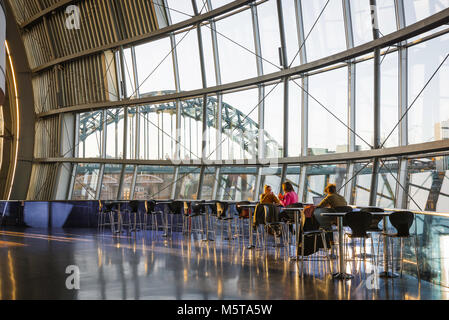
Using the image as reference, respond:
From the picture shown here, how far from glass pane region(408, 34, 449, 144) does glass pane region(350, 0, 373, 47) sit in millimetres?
1137

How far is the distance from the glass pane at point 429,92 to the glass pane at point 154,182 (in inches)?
300

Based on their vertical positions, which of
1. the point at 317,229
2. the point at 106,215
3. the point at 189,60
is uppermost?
the point at 189,60

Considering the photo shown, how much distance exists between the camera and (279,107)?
1097cm

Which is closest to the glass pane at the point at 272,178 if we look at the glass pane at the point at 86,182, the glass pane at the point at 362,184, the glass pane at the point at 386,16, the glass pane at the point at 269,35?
the glass pane at the point at 362,184

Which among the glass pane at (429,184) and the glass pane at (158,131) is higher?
the glass pane at (158,131)

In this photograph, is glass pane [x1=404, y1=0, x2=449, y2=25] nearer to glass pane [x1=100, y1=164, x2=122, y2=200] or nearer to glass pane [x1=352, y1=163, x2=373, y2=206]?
glass pane [x1=352, y1=163, x2=373, y2=206]

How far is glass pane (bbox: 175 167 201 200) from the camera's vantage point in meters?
13.0

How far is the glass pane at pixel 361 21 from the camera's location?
28.8ft

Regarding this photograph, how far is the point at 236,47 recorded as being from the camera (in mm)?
11969

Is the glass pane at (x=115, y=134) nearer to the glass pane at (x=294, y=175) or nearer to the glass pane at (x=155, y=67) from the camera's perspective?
the glass pane at (x=155, y=67)

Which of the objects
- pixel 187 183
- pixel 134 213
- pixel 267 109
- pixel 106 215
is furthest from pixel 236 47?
pixel 106 215

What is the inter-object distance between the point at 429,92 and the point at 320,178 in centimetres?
314

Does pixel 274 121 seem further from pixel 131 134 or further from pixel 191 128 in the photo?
pixel 131 134

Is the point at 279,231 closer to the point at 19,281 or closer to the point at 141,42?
the point at 19,281
